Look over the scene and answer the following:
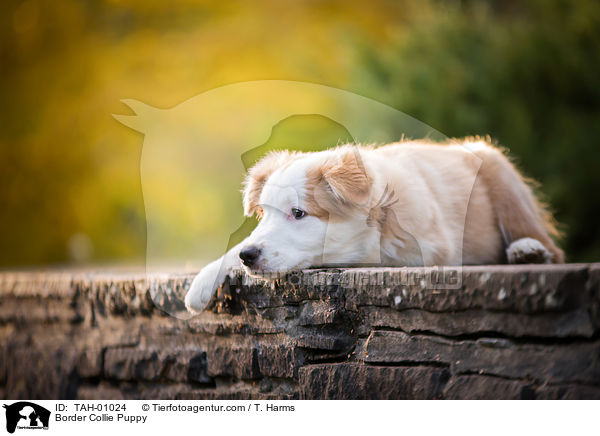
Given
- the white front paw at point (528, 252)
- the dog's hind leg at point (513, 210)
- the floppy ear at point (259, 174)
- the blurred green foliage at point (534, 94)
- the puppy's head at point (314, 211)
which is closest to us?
the puppy's head at point (314, 211)

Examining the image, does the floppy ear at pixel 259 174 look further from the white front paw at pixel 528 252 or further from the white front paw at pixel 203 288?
the white front paw at pixel 528 252

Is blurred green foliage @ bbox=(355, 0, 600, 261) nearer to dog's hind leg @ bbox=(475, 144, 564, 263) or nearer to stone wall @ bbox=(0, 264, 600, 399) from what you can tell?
dog's hind leg @ bbox=(475, 144, 564, 263)

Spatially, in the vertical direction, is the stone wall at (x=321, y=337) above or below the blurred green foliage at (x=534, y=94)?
below

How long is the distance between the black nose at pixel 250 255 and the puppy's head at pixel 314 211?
0.04 meters

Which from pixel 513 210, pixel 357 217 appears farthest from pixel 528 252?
pixel 357 217

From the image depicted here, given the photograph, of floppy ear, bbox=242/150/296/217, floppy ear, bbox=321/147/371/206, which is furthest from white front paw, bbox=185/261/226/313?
floppy ear, bbox=321/147/371/206

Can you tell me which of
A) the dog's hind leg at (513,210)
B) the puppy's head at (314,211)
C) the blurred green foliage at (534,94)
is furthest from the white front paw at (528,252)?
the blurred green foliage at (534,94)

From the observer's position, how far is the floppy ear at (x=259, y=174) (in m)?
2.73

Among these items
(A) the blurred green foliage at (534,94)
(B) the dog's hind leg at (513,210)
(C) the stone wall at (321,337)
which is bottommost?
(C) the stone wall at (321,337)

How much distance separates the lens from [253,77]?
580 centimetres

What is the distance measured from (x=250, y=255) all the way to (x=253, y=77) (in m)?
3.77

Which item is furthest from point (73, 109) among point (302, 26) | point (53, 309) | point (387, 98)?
point (53, 309)

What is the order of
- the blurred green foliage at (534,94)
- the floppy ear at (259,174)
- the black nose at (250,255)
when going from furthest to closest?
the blurred green foliage at (534,94)
the floppy ear at (259,174)
the black nose at (250,255)

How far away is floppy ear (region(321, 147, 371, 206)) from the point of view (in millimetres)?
2488
